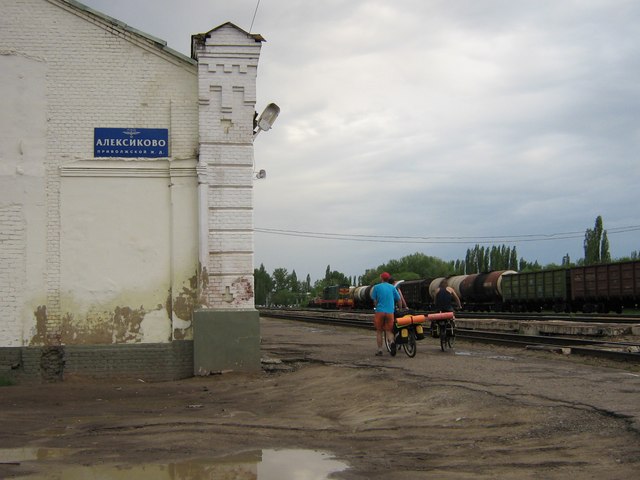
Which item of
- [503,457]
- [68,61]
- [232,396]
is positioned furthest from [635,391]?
[68,61]

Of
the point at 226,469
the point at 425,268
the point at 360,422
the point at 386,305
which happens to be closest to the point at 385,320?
the point at 386,305

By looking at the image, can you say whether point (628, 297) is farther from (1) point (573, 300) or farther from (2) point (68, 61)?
(2) point (68, 61)

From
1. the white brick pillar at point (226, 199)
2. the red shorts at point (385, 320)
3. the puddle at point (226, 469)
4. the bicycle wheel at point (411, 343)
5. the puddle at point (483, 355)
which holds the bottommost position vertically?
the puddle at point (226, 469)

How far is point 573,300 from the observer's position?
1574 inches

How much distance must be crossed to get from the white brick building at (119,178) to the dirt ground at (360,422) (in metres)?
1.39

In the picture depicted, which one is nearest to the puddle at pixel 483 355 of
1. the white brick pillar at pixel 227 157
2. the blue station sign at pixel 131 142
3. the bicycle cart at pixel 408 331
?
the bicycle cart at pixel 408 331

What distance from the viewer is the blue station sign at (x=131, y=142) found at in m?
13.4

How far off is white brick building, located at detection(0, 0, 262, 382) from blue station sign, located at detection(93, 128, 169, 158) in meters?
0.04

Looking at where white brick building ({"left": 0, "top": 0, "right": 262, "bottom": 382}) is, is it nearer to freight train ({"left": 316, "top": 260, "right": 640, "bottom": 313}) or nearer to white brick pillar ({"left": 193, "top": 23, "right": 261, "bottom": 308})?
white brick pillar ({"left": 193, "top": 23, "right": 261, "bottom": 308})

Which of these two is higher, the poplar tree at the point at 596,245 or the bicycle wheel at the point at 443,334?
the poplar tree at the point at 596,245

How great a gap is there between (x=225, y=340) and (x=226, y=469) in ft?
23.1

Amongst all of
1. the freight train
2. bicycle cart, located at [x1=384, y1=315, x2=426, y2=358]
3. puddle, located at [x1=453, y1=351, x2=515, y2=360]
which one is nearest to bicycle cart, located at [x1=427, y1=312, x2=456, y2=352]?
puddle, located at [x1=453, y1=351, x2=515, y2=360]

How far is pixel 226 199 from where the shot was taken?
44.3ft

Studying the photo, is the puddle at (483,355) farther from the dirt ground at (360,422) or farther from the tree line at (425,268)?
the tree line at (425,268)
